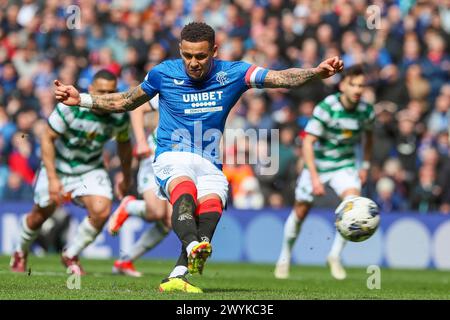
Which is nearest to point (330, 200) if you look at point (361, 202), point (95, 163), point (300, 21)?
point (300, 21)

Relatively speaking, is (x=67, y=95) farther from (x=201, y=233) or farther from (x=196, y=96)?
(x=201, y=233)

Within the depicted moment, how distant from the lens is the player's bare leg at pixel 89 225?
1301 centimetres

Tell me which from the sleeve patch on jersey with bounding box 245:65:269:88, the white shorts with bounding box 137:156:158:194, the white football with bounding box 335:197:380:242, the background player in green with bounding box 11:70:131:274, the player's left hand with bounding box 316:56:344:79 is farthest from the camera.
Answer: the white shorts with bounding box 137:156:158:194

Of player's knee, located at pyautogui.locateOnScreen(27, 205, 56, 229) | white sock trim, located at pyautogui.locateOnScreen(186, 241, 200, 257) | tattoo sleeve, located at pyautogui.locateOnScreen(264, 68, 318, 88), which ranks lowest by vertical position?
white sock trim, located at pyautogui.locateOnScreen(186, 241, 200, 257)

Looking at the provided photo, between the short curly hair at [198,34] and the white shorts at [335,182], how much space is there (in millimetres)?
4615

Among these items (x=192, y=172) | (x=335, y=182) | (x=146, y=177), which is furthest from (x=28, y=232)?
(x=335, y=182)

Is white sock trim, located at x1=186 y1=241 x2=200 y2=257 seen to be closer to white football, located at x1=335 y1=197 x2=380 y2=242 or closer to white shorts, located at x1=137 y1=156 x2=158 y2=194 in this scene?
white football, located at x1=335 y1=197 x2=380 y2=242

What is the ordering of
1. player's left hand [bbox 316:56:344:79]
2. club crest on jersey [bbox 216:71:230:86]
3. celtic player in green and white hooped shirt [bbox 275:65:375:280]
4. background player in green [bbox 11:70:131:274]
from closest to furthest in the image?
player's left hand [bbox 316:56:344:79] < club crest on jersey [bbox 216:71:230:86] < background player in green [bbox 11:70:131:274] < celtic player in green and white hooped shirt [bbox 275:65:375:280]

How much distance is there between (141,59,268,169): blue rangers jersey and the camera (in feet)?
32.7

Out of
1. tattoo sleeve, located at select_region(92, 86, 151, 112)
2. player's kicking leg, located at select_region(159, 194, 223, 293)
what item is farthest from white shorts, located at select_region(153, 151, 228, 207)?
tattoo sleeve, located at select_region(92, 86, 151, 112)

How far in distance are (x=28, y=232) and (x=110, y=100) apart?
3.57 meters

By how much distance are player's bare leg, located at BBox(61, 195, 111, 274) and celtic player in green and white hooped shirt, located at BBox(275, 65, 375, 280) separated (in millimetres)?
Result: 2630

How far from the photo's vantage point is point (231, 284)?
474 inches

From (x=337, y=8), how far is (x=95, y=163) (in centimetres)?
954
